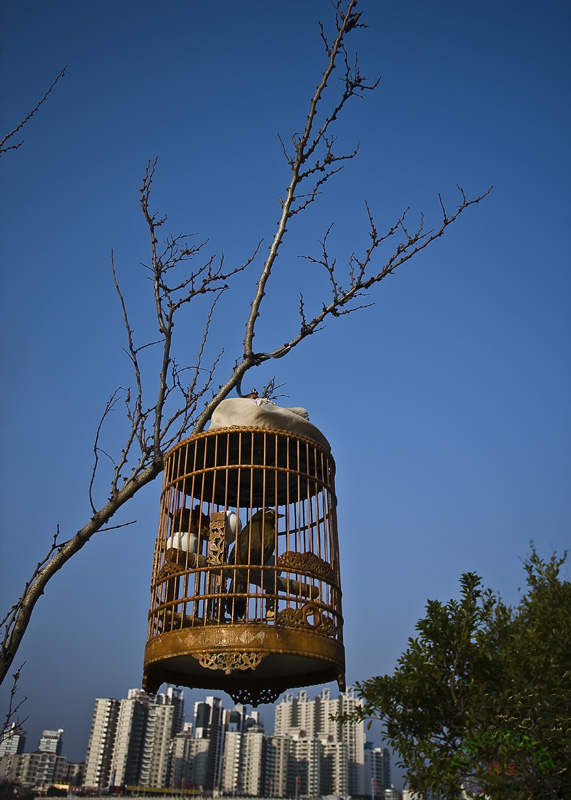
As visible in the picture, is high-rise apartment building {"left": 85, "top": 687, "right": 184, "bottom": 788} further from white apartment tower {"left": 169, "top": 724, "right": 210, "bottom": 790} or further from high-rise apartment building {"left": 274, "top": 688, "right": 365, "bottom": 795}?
high-rise apartment building {"left": 274, "top": 688, "right": 365, "bottom": 795}

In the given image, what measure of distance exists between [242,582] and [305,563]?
1.44ft

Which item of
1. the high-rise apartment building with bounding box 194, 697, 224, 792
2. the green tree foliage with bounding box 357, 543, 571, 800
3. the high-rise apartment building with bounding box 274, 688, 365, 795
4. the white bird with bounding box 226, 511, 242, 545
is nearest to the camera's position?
the white bird with bounding box 226, 511, 242, 545

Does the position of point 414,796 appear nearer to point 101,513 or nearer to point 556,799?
point 556,799

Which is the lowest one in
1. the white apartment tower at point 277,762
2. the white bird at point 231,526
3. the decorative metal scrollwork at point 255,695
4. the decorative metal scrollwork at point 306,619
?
the decorative metal scrollwork at point 255,695

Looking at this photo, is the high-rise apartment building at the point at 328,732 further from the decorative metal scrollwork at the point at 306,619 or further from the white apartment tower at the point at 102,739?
the decorative metal scrollwork at the point at 306,619

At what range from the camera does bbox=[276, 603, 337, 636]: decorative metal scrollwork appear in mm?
3270

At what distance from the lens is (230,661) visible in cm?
311

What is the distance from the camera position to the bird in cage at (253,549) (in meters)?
3.61

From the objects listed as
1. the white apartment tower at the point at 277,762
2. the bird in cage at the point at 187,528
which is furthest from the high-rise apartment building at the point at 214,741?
the bird in cage at the point at 187,528

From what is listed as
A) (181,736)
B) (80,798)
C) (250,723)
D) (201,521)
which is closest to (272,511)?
(201,521)

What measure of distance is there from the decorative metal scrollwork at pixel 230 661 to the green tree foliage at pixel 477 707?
3202 millimetres

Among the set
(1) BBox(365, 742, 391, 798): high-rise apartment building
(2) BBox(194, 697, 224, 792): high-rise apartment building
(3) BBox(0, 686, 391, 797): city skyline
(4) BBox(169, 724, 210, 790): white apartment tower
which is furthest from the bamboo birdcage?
(1) BBox(365, 742, 391, 798): high-rise apartment building

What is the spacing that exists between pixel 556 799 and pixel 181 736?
113 metres

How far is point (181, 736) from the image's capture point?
10431 cm
